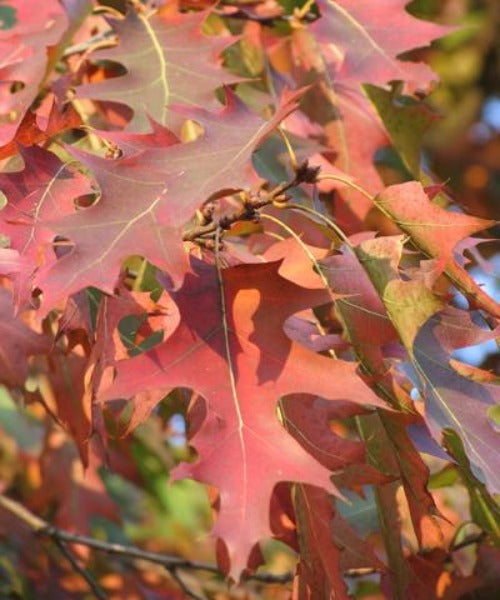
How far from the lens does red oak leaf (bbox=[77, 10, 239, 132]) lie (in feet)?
5.44

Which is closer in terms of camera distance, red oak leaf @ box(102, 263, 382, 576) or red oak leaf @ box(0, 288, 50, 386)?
red oak leaf @ box(102, 263, 382, 576)

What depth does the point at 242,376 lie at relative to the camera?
4.19 feet

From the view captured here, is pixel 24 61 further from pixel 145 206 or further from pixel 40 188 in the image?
pixel 145 206

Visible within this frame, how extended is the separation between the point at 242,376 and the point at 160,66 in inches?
23.8

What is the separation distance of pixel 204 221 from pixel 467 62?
363 centimetres

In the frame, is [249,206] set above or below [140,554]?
above

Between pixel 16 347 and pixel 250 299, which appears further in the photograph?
pixel 16 347

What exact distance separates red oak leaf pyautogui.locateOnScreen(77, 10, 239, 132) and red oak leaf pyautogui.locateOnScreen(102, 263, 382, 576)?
407 millimetres

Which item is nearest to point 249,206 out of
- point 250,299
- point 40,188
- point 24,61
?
point 250,299

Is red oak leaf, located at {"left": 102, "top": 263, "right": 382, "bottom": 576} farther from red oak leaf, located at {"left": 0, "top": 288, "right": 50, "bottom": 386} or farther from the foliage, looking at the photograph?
red oak leaf, located at {"left": 0, "top": 288, "right": 50, "bottom": 386}

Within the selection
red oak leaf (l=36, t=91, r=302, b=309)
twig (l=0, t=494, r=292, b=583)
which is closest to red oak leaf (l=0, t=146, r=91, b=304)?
red oak leaf (l=36, t=91, r=302, b=309)

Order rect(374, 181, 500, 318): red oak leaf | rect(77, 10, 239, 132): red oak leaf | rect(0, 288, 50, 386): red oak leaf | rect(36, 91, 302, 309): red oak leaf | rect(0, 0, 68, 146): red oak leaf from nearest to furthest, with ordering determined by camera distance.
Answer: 1. rect(36, 91, 302, 309): red oak leaf
2. rect(374, 181, 500, 318): red oak leaf
3. rect(0, 288, 50, 386): red oak leaf
4. rect(0, 0, 68, 146): red oak leaf
5. rect(77, 10, 239, 132): red oak leaf

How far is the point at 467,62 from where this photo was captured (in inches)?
190

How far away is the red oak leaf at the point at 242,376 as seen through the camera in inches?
47.6
